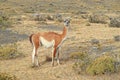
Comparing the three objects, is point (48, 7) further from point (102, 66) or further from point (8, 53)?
point (102, 66)

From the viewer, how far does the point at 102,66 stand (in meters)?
12.5

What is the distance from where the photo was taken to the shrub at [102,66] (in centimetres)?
1250

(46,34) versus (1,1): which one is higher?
(46,34)

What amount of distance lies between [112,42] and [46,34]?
712 centimetres

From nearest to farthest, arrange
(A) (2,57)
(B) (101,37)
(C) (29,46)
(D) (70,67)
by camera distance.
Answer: (D) (70,67) → (A) (2,57) → (C) (29,46) → (B) (101,37)

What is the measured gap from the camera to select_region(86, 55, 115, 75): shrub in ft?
41.0

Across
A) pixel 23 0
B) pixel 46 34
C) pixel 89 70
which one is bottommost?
pixel 23 0

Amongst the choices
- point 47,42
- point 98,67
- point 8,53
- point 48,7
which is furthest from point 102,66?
point 48,7

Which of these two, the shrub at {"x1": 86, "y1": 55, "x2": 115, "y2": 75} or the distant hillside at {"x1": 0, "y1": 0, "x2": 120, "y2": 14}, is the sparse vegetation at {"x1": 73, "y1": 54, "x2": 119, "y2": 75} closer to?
the shrub at {"x1": 86, "y1": 55, "x2": 115, "y2": 75}

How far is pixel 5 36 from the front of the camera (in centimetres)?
2414

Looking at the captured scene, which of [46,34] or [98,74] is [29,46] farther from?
[98,74]

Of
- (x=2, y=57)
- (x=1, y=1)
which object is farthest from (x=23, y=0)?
(x=2, y=57)

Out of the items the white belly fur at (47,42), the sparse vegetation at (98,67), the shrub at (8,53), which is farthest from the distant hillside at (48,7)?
the sparse vegetation at (98,67)

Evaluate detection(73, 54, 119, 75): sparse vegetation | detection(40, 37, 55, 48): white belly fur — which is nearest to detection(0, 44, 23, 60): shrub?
detection(40, 37, 55, 48): white belly fur
